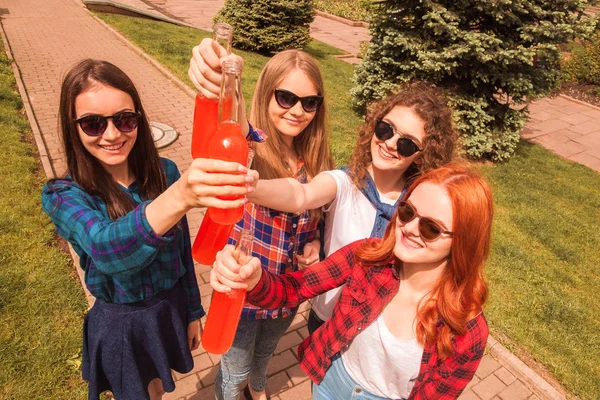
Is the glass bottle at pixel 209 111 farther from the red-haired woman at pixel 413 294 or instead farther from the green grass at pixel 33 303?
the green grass at pixel 33 303

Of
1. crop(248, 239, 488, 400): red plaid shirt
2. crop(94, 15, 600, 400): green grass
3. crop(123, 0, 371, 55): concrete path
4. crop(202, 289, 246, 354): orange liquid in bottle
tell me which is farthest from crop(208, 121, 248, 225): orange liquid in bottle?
crop(123, 0, 371, 55): concrete path

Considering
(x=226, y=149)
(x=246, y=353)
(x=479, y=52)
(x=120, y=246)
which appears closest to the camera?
(x=226, y=149)

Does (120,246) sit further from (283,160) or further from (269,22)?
(269,22)

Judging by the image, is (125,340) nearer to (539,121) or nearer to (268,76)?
(268,76)

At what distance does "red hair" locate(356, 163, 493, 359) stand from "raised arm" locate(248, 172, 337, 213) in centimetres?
42

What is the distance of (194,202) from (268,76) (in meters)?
1.27

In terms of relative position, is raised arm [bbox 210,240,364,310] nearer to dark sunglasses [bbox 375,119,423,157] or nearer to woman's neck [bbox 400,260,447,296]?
woman's neck [bbox 400,260,447,296]

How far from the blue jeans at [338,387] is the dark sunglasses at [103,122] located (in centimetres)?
141

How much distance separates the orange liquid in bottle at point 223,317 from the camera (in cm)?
133

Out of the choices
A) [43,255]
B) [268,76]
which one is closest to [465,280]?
[268,76]

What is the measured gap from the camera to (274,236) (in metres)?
2.04

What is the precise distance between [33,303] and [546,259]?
19.1 feet

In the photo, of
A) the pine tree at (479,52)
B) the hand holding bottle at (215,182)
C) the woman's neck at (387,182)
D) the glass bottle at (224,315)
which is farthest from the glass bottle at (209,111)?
Result: the pine tree at (479,52)

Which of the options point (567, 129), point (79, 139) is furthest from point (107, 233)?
point (567, 129)
